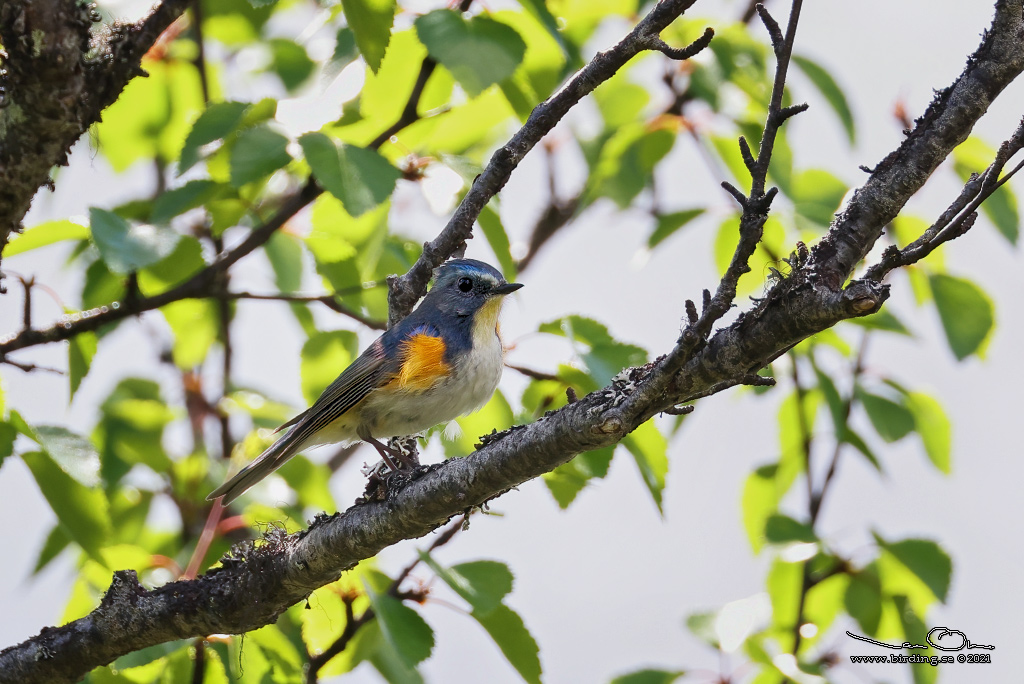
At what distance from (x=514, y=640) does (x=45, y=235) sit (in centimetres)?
228

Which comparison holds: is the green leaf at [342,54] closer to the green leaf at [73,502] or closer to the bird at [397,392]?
the bird at [397,392]

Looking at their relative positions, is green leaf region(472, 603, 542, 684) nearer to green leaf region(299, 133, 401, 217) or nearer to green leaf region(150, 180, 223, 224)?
green leaf region(299, 133, 401, 217)

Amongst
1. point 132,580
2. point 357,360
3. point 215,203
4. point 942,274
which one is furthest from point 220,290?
point 942,274

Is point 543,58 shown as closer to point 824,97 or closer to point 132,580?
point 824,97

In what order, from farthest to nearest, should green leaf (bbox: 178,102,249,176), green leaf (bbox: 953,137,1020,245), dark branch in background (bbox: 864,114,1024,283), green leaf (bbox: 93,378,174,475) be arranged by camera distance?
green leaf (bbox: 93,378,174,475) < green leaf (bbox: 953,137,1020,245) < green leaf (bbox: 178,102,249,176) < dark branch in background (bbox: 864,114,1024,283)

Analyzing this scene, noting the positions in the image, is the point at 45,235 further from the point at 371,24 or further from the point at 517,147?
the point at 517,147

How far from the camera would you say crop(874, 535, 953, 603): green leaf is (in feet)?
13.7

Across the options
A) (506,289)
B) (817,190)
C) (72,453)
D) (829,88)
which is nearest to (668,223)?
(817,190)

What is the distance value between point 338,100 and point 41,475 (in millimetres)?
1750

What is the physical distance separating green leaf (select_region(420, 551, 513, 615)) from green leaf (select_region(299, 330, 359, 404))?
1.18 metres

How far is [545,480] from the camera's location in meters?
3.54

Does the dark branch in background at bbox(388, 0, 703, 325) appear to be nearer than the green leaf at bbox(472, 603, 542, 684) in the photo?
Yes

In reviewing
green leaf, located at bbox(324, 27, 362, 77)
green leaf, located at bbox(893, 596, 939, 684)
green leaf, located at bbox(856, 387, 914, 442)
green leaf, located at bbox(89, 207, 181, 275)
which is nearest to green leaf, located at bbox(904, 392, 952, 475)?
green leaf, located at bbox(856, 387, 914, 442)

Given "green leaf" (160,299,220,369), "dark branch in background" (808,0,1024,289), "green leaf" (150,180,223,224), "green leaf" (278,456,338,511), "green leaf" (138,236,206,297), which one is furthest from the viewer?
"green leaf" (160,299,220,369)
